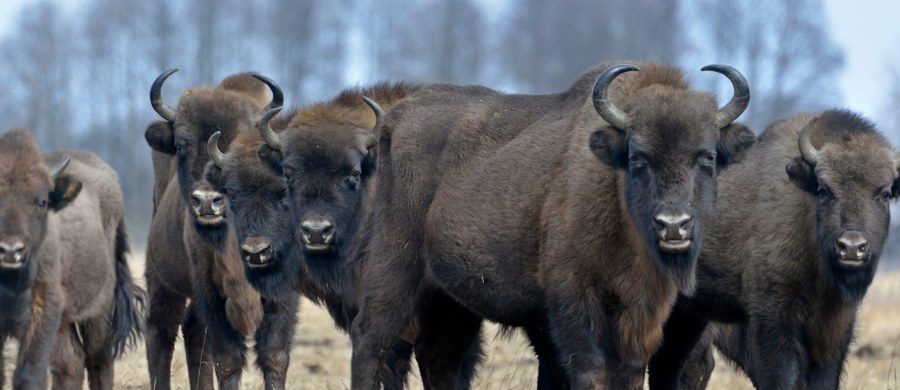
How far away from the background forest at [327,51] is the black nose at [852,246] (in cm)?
5019

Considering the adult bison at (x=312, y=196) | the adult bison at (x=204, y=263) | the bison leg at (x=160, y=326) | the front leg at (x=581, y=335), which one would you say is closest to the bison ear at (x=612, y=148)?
the front leg at (x=581, y=335)

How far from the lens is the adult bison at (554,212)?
28.3 ft

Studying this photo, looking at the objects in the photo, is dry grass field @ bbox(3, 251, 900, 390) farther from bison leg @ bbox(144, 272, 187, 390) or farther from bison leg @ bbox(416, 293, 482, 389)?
bison leg @ bbox(416, 293, 482, 389)

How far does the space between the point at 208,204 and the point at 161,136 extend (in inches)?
55.0

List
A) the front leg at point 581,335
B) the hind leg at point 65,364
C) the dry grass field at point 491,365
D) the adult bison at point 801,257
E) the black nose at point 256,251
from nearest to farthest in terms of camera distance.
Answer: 1. the front leg at point 581,335
2. the adult bison at point 801,257
3. the black nose at point 256,251
4. the hind leg at point 65,364
5. the dry grass field at point 491,365

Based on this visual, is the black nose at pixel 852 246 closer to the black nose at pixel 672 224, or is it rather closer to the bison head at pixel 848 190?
the bison head at pixel 848 190

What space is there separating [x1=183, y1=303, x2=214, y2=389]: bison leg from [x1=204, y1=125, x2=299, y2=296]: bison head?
42.2 inches

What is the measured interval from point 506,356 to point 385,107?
6913 millimetres

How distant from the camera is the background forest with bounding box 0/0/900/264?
6288 centimetres

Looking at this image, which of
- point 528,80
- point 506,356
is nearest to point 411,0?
point 528,80

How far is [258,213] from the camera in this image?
1109cm

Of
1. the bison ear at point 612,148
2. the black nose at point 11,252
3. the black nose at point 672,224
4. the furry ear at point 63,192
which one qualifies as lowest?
the black nose at point 11,252

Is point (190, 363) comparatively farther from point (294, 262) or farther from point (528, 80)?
point (528, 80)

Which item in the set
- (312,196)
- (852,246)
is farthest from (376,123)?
(852,246)
